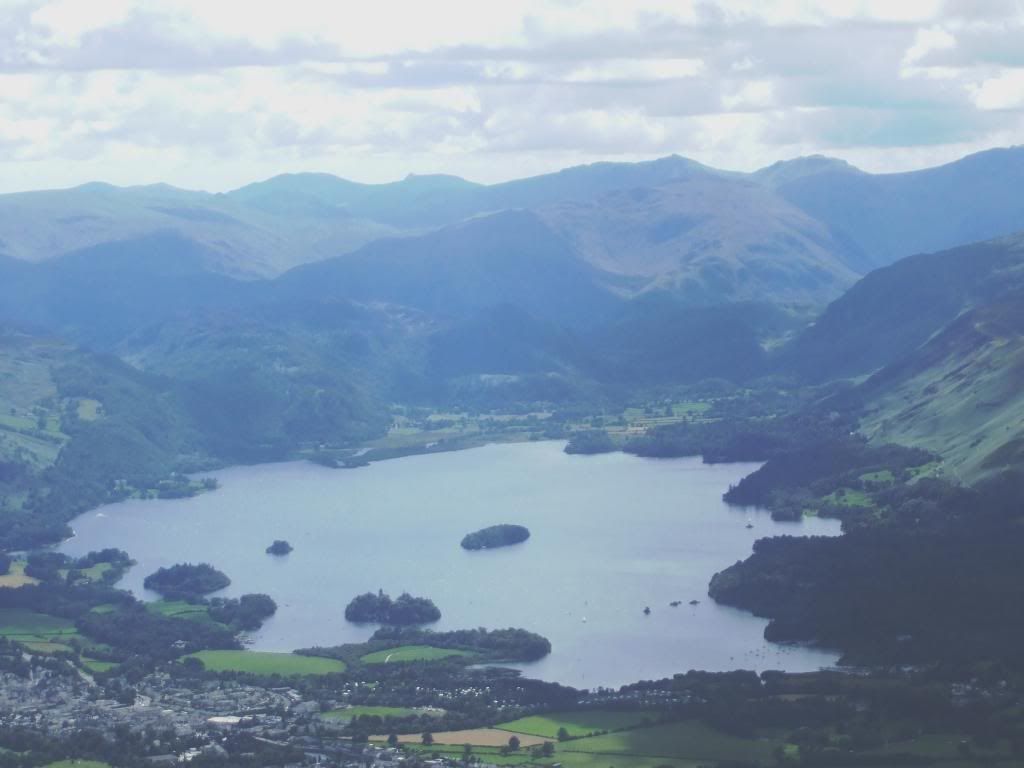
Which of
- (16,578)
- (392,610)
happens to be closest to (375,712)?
(392,610)

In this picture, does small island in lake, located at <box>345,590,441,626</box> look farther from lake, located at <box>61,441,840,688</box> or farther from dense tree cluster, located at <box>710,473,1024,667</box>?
dense tree cluster, located at <box>710,473,1024,667</box>

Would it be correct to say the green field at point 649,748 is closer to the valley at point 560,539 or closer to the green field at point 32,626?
the valley at point 560,539

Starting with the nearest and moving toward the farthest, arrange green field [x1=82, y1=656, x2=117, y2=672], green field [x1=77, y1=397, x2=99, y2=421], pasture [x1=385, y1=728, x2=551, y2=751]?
1. pasture [x1=385, y1=728, x2=551, y2=751]
2. green field [x1=82, y1=656, x2=117, y2=672]
3. green field [x1=77, y1=397, x2=99, y2=421]

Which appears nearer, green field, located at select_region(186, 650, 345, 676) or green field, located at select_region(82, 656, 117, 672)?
green field, located at select_region(186, 650, 345, 676)

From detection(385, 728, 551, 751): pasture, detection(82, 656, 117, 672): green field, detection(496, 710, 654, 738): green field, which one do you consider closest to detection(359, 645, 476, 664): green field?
detection(82, 656, 117, 672): green field

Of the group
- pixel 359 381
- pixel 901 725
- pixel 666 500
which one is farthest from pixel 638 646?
pixel 359 381

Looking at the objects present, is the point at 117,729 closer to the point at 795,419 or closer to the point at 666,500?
the point at 666,500
